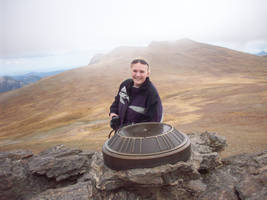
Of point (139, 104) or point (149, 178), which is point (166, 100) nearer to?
point (139, 104)

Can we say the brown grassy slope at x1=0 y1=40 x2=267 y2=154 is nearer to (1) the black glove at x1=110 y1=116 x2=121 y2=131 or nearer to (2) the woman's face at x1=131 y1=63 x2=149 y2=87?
(1) the black glove at x1=110 y1=116 x2=121 y2=131

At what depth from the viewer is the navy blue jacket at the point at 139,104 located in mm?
4160

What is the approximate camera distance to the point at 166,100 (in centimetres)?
2864

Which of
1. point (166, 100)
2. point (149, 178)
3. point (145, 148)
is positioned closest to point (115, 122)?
point (145, 148)

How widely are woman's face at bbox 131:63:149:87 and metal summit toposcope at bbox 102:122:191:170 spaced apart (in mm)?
937

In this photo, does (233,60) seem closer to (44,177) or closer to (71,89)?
(71,89)

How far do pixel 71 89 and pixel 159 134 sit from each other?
45.6 m

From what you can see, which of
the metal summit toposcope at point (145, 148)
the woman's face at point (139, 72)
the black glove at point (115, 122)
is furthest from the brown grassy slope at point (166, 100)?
the woman's face at point (139, 72)

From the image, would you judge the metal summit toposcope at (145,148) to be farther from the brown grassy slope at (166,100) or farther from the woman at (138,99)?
the brown grassy slope at (166,100)

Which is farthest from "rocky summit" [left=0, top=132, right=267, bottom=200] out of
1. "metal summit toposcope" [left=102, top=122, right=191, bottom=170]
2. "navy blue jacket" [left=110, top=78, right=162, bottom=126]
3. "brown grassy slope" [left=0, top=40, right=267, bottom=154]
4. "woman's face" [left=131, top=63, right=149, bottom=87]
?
"brown grassy slope" [left=0, top=40, right=267, bottom=154]

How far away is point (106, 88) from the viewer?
4462cm

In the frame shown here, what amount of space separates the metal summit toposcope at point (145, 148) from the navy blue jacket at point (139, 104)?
304 mm

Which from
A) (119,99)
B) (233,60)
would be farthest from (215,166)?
(233,60)

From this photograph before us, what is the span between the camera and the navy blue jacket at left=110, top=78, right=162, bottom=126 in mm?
4160
